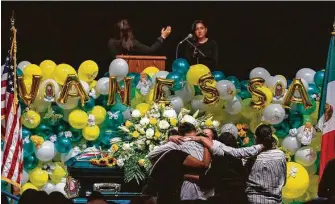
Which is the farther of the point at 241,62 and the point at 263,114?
the point at 241,62

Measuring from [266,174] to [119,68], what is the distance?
2.20 meters

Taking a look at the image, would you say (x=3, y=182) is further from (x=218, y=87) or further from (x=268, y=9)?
(x=268, y=9)

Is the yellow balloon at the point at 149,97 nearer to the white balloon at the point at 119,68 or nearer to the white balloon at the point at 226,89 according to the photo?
the white balloon at the point at 119,68

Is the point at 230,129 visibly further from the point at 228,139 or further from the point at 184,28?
the point at 184,28

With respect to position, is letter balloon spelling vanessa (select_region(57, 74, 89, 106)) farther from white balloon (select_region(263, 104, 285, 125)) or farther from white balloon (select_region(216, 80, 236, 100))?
white balloon (select_region(263, 104, 285, 125))

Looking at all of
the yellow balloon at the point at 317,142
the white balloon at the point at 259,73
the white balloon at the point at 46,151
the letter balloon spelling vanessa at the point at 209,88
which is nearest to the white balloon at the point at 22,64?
the white balloon at the point at 46,151

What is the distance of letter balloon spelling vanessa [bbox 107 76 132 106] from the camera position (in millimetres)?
11734

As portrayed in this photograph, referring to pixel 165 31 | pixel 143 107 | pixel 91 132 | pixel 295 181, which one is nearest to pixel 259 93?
pixel 295 181

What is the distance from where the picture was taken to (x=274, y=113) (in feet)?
38.0

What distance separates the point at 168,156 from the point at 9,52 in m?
2.26

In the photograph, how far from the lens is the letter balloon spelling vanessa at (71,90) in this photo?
1163 cm

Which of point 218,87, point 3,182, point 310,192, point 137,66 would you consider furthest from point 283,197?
point 3,182

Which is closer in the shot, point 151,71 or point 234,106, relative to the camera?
point 234,106

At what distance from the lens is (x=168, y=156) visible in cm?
1067
